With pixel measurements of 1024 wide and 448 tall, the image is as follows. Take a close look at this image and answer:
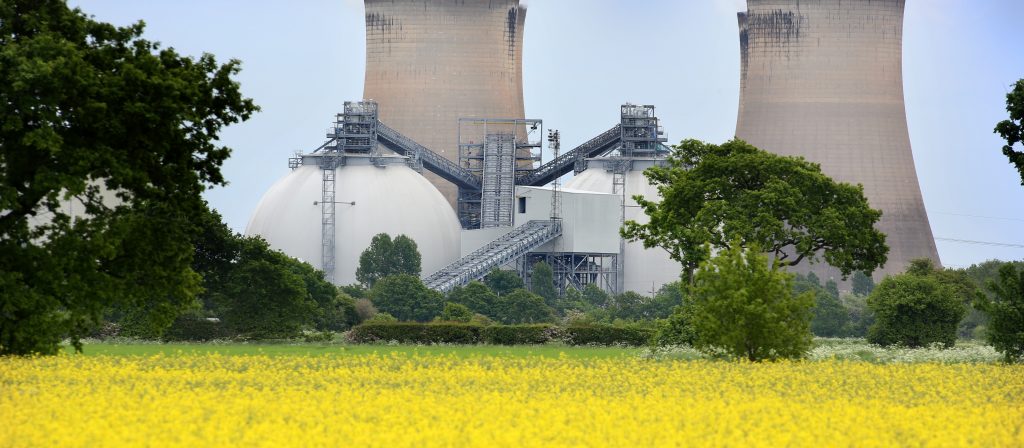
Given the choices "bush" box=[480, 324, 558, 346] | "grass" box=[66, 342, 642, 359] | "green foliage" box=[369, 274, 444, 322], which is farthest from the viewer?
"green foliage" box=[369, 274, 444, 322]

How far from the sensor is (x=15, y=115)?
30266 millimetres

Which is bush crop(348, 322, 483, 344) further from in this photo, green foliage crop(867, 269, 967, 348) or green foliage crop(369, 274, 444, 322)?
green foliage crop(369, 274, 444, 322)

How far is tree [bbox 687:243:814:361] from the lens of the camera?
34688 mm

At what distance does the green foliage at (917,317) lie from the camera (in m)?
57.2

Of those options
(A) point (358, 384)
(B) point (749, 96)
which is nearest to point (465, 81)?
(B) point (749, 96)

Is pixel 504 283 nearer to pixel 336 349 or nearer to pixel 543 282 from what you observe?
pixel 543 282

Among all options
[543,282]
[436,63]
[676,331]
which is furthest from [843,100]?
[676,331]

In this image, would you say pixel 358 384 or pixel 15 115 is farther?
pixel 15 115

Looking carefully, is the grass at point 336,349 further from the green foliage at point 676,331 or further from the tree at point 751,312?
the tree at point 751,312

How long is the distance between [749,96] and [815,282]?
1204cm

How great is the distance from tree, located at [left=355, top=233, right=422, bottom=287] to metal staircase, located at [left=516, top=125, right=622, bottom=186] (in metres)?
15.1

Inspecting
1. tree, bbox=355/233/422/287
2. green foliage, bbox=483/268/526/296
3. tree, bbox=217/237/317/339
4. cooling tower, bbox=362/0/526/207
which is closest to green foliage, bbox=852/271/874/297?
cooling tower, bbox=362/0/526/207

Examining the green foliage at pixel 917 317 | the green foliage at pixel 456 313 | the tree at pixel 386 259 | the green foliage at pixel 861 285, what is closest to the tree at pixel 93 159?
the green foliage at pixel 917 317

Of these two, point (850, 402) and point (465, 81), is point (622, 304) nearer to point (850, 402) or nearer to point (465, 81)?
point (465, 81)
